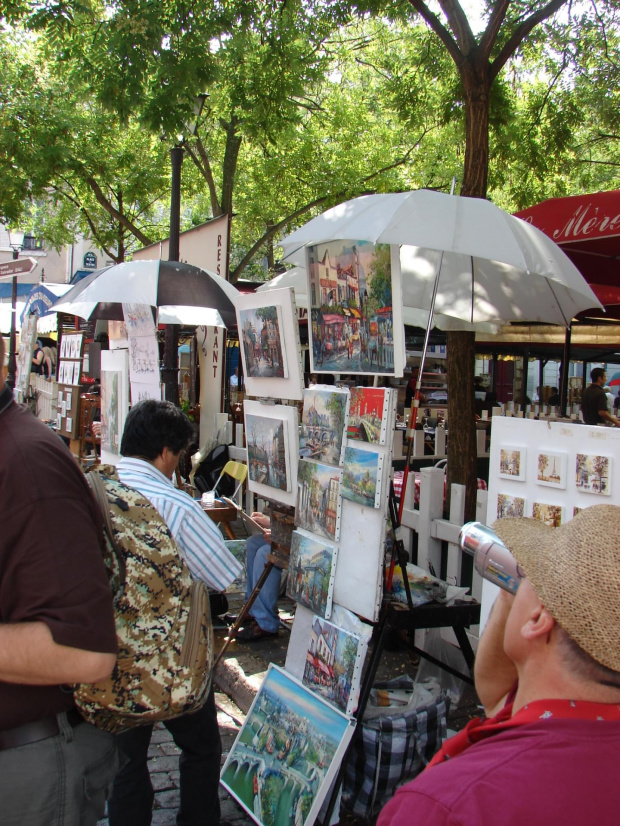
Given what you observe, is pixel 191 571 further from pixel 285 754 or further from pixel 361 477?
pixel 285 754

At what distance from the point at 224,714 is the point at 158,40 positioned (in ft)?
16.9

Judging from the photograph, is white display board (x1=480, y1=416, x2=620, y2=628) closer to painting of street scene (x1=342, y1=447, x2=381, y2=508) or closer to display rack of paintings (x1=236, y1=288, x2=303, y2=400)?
painting of street scene (x1=342, y1=447, x2=381, y2=508)

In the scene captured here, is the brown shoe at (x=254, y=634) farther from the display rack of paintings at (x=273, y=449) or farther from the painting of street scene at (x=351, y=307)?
the painting of street scene at (x=351, y=307)

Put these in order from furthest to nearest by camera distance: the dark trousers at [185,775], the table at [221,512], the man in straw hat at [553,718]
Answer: the table at [221,512] → the dark trousers at [185,775] → the man in straw hat at [553,718]

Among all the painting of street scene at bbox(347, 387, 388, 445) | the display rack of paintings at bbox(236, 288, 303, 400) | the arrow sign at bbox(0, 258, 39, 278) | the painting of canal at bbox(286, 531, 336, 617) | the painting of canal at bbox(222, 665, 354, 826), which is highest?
the arrow sign at bbox(0, 258, 39, 278)

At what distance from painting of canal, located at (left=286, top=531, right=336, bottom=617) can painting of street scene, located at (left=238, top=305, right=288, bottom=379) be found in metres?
0.96

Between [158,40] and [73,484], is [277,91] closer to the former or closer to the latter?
[158,40]

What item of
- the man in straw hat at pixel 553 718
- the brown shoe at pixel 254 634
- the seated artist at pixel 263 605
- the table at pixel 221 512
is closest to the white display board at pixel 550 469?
the man in straw hat at pixel 553 718

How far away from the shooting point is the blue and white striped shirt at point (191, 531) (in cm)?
274

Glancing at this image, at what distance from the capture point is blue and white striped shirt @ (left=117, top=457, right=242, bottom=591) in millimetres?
2738

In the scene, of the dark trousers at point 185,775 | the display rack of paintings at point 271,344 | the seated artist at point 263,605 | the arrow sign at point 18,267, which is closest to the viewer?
the dark trousers at point 185,775

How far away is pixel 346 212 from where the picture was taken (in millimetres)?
3268

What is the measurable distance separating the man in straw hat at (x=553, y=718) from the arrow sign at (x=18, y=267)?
8.71 m

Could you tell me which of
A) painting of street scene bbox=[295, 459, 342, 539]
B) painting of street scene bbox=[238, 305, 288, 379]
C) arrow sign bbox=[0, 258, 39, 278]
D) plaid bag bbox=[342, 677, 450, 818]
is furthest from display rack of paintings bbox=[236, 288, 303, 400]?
arrow sign bbox=[0, 258, 39, 278]
